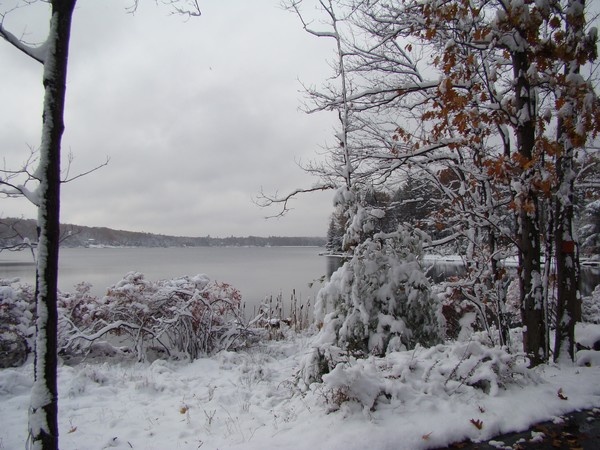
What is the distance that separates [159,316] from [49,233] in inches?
259

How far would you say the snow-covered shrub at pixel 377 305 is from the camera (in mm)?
5430

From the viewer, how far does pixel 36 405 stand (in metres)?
2.63

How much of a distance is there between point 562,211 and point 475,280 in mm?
1874

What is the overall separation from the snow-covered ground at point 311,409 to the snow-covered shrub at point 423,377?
0.05 ft

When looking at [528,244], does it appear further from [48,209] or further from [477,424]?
[48,209]

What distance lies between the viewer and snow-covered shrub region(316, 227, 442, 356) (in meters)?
5.43

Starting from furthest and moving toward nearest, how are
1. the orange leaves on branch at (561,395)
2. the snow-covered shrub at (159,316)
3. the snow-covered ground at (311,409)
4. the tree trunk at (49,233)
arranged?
1. the snow-covered shrub at (159,316)
2. the orange leaves on branch at (561,395)
3. the snow-covered ground at (311,409)
4. the tree trunk at (49,233)

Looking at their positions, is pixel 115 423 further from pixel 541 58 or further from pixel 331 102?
pixel 541 58

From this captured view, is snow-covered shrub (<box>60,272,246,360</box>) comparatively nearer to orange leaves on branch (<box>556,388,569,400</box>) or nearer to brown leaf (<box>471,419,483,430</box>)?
brown leaf (<box>471,419,483,430</box>)

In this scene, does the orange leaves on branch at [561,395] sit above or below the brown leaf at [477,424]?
above

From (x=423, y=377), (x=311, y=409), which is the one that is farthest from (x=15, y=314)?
(x=423, y=377)

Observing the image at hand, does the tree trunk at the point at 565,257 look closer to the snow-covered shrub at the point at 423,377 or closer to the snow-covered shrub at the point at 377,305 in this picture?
the snow-covered shrub at the point at 423,377

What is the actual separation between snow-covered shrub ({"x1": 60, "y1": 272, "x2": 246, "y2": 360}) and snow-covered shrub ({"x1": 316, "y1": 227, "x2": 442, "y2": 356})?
13.0ft

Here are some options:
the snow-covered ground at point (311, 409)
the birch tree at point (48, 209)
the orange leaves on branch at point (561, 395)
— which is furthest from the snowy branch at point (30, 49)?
the orange leaves on branch at point (561, 395)
